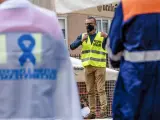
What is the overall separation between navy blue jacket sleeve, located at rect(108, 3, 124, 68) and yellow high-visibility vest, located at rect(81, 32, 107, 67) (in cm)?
711

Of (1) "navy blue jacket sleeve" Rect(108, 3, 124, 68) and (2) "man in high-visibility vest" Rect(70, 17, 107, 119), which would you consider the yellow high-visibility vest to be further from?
(1) "navy blue jacket sleeve" Rect(108, 3, 124, 68)

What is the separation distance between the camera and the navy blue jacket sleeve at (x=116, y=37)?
15.8 feet

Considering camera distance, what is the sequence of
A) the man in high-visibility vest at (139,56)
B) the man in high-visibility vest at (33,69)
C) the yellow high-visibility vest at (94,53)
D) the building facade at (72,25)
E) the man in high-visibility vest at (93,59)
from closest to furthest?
1. the man in high-visibility vest at (33,69)
2. the man in high-visibility vest at (139,56)
3. the man in high-visibility vest at (93,59)
4. the yellow high-visibility vest at (94,53)
5. the building facade at (72,25)

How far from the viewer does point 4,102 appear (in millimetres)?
3938

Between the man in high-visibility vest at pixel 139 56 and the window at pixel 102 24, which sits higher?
the window at pixel 102 24

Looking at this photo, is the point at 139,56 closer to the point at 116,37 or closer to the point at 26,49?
the point at 116,37

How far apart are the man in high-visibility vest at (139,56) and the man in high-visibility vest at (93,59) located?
7050mm

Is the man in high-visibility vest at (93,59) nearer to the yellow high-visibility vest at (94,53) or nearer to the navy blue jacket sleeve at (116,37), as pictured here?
the yellow high-visibility vest at (94,53)

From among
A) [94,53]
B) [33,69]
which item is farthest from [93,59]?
[33,69]

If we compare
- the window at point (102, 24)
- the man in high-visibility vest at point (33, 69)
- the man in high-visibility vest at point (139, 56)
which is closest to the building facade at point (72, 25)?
the window at point (102, 24)

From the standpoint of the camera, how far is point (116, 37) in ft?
15.9

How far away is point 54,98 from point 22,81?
0.25 meters

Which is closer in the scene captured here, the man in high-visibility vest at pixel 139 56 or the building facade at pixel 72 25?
the man in high-visibility vest at pixel 139 56

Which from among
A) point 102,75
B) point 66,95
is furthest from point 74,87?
point 102,75
